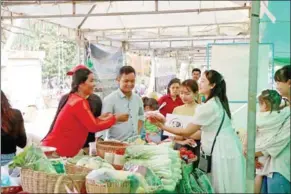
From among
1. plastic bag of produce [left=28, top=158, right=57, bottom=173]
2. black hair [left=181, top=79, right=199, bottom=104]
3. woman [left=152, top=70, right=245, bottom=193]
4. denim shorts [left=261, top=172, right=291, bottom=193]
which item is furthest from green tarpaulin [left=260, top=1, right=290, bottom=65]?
plastic bag of produce [left=28, top=158, right=57, bottom=173]

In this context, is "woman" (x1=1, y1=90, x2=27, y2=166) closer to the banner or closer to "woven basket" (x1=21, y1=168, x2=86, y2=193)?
"woven basket" (x1=21, y1=168, x2=86, y2=193)

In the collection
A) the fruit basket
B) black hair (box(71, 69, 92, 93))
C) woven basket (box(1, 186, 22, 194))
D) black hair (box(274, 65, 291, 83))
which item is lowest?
woven basket (box(1, 186, 22, 194))

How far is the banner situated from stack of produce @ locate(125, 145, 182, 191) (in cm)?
409

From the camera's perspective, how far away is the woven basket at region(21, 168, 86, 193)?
201 cm

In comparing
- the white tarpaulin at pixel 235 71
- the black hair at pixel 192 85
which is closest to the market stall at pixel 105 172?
the black hair at pixel 192 85

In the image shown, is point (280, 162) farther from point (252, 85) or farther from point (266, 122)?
point (252, 85)

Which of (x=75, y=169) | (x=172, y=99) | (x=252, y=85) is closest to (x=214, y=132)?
(x=75, y=169)

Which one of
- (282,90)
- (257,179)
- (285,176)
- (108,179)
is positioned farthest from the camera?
(257,179)

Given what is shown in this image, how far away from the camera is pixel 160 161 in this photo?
235cm

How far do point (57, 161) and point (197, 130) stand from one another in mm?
1126

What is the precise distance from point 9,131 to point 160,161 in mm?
1271

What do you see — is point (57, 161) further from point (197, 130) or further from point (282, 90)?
point (282, 90)

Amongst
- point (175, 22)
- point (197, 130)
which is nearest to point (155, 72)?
point (175, 22)

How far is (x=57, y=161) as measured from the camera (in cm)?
228
